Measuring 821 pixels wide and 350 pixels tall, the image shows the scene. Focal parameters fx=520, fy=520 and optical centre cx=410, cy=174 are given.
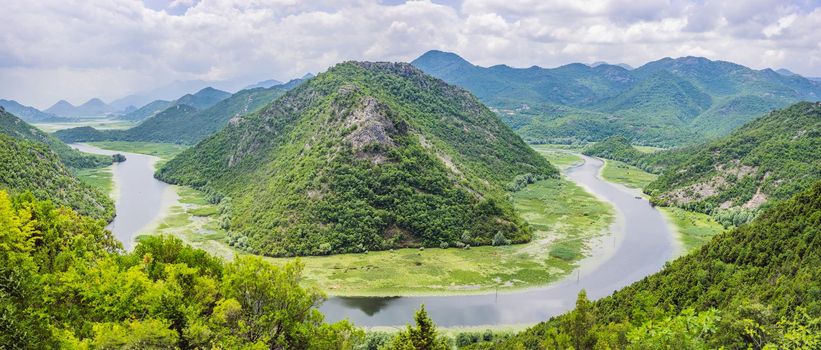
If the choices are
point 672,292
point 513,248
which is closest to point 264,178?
point 513,248

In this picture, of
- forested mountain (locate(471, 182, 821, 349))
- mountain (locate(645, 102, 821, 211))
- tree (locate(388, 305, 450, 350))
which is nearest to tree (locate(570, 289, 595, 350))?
forested mountain (locate(471, 182, 821, 349))

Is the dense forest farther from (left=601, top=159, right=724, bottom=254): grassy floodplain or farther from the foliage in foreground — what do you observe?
(left=601, top=159, right=724, bottom=254): grassy floodplain

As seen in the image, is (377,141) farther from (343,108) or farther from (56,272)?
(56,272)

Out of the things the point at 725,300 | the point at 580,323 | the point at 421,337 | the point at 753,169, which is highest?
the point at 753,169

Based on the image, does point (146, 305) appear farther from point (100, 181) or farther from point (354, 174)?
point (100, 181)

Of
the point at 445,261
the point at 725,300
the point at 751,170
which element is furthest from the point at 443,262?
the point at 751,170

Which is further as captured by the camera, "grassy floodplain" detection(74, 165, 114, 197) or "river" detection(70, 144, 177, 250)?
"grassy floodplain" detection(74, 165, 114, 197)
